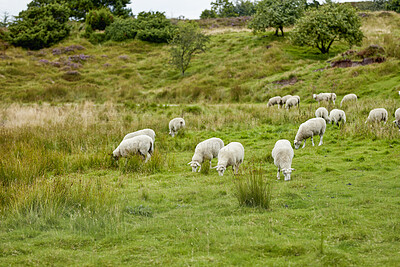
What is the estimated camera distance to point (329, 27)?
34969 mm

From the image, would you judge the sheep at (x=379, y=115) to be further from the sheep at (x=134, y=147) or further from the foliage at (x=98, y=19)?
the foliage at (x=98, y=19)

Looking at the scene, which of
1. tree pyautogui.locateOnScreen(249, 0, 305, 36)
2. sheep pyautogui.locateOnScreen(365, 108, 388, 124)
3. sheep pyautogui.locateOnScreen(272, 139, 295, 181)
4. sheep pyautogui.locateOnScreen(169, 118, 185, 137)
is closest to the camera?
sheep pyautogui.locateOnScreen(272, 139, 295, 181)

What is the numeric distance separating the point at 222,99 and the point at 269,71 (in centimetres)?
765

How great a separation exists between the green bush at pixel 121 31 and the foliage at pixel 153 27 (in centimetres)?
112

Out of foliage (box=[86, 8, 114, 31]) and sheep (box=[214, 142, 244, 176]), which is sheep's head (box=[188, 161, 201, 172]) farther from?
foliage (box=[86, 8, 114, 31])

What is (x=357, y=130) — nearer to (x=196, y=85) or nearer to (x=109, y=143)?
(x=109, y=143)

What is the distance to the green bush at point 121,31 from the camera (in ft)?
181

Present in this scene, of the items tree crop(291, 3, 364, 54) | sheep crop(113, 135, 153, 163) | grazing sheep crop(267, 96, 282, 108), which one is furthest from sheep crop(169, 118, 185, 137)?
tree crop(291, 3, 364, 54)

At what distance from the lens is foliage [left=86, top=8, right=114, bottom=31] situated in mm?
58312

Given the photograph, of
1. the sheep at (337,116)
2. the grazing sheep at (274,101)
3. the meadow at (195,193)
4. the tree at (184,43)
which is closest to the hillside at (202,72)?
the tree at (184,43)

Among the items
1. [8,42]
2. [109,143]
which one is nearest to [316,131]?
[109,143]

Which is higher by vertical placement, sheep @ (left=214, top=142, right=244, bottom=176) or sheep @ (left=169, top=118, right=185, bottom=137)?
sheep @ (left=169, top=118, right=185, bottom=137)

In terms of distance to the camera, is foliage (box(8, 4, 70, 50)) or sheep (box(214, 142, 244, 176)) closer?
sheep (box(214, 142, 244, 176))

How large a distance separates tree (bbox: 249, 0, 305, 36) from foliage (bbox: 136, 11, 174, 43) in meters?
A: 14.4
